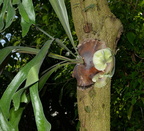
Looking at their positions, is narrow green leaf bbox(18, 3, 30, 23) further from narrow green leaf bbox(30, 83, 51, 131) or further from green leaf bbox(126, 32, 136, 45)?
green leaf bbox(126, 32, 136, 45)

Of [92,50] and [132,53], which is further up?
[92,50]

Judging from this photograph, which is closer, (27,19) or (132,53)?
(27,19)

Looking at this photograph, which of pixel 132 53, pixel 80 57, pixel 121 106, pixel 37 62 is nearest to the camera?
pixel 37 62

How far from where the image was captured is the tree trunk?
2.03 ft

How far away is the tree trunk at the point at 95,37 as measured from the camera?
618mm

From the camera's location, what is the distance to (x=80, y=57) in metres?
0.63

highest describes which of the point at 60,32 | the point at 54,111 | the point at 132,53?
the point at 60,32

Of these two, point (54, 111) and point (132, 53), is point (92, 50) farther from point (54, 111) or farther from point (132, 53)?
point (54, 111)

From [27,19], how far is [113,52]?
0.22 metres

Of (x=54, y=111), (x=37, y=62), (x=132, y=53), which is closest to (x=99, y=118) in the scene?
(x=37, y=62)

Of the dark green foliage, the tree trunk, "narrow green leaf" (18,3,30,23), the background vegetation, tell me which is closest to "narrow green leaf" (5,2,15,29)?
"narrow green leaf" (18,3,30,23)

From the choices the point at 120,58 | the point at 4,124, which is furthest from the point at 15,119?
the point at 120,58

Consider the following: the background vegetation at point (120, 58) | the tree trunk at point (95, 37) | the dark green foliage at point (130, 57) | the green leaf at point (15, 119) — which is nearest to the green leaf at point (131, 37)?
the background vegetation at point (120, 58)

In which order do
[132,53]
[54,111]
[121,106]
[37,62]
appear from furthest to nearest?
1. [54,111]
2. [121,106]
3. [132,53]
4. [37,62]
